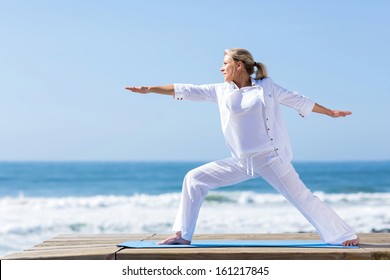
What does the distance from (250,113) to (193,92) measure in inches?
15.9

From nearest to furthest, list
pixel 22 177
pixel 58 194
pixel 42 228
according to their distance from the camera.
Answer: pixel 42 228
pixel 58 194
pixel 22 177

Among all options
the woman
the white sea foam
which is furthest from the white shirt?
the white sea foam

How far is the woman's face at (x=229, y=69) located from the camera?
16.2 feet

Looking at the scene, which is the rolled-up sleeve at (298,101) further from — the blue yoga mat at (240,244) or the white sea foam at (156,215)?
the white sea foam at (156,215)

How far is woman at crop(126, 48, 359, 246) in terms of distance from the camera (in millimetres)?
4859

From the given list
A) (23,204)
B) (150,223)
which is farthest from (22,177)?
(150,223)

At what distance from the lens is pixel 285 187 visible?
4.89 metres

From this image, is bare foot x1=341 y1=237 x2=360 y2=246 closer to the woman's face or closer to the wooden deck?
the wooden deck

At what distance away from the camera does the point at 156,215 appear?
16.5 m

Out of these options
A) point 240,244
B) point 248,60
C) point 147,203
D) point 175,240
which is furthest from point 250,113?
point 147,203

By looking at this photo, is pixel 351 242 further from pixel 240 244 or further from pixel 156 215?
pixel 156 215

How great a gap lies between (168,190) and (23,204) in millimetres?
5519

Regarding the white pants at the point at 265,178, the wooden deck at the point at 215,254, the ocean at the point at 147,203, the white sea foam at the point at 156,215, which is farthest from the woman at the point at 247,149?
the white sea foam at the point at 156,215

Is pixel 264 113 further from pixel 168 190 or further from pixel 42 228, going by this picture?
pixel 168 190
